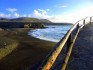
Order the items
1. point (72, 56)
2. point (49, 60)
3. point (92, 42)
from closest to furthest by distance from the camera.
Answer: point (49, 60), point (72, 56), point (92, 42)

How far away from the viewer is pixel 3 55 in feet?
69.9

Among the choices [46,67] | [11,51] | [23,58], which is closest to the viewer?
[46,67]

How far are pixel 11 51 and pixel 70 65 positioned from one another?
15.7 meters

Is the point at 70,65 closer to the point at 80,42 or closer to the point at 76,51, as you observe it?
the point at 76,51

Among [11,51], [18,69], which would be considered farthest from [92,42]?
[11,51]

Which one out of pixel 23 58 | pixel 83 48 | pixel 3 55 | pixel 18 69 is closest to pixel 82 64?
pixel 83 48

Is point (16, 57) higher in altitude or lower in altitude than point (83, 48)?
lower

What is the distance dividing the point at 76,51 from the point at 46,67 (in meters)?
7.27

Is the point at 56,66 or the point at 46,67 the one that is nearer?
the point at 46,67

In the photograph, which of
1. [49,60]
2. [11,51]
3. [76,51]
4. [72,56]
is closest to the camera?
[49,60]

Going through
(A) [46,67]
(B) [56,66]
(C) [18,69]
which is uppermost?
(A) [46,67]

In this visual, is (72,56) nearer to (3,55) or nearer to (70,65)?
(70,65)

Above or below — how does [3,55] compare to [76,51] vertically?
below

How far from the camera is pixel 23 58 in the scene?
→ 2055 centimetres
